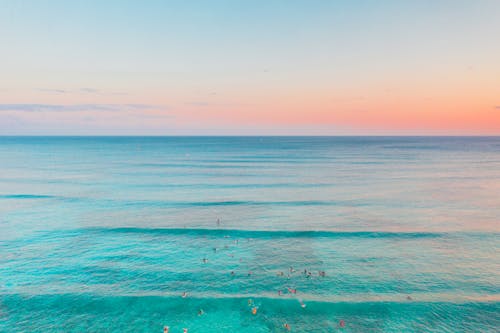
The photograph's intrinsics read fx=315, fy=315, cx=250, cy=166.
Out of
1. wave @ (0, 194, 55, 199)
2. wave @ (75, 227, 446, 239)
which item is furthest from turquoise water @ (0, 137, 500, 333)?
wave @ (0, 194, 55, 199)

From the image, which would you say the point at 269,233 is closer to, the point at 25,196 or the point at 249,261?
the point at 249,261

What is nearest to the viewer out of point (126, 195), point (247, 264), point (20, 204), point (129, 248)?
point (247, 264)

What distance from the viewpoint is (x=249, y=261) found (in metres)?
34.2

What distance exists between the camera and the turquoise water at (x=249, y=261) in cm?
2500

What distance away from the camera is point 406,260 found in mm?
34281

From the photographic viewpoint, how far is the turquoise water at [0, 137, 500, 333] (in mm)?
25000

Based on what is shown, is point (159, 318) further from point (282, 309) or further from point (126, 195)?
point (126, 195)

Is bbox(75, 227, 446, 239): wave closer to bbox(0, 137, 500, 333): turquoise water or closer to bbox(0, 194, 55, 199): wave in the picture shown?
bbox(0, 137, 500, 333): turquoise water

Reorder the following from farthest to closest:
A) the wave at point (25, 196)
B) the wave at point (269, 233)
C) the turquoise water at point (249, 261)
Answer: the wave at point (25, 196), the wave at point (269, 233), the turquoise water at point (249, 261)

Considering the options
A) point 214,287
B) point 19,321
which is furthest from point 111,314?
point 214,287

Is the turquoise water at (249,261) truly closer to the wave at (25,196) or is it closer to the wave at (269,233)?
the wave at (269,233)

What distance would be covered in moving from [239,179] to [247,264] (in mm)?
53226

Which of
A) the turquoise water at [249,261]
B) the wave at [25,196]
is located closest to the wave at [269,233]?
the turquoise water at [249,261]

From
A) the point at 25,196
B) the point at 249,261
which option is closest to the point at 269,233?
the point at 249,261
